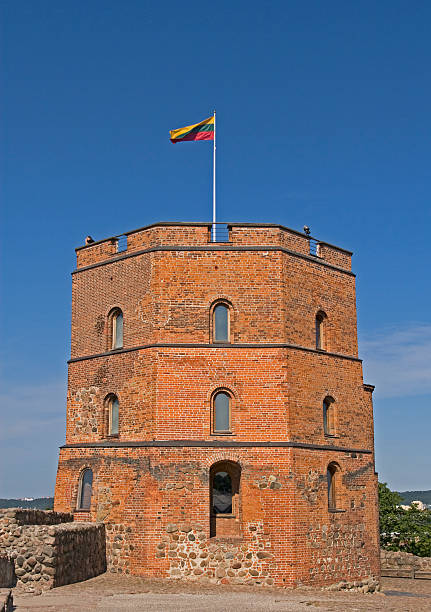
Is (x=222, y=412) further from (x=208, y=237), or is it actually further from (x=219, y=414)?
(x=208, y=237)

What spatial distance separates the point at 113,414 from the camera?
22.4m

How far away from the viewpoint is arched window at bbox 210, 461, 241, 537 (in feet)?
68.2

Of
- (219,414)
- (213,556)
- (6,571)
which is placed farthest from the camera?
(219,414)

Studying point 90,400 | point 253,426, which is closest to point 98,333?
point 90,400

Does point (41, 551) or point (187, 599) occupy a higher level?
point (41, 551)

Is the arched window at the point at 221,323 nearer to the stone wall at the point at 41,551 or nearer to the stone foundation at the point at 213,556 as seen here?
the stone foundation at the point at 213,556

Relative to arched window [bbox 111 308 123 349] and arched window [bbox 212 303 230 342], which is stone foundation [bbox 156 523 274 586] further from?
arched window [bbox 111 308 123 349]

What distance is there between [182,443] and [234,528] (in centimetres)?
286

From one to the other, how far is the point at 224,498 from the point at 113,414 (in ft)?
14.0

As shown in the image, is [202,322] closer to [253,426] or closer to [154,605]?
[253,426]

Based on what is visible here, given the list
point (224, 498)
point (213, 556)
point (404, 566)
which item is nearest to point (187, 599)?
point (213, 556)

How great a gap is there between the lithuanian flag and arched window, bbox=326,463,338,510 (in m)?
11.2

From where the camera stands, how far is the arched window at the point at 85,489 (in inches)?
868

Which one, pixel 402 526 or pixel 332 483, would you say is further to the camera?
pixel 402 526
